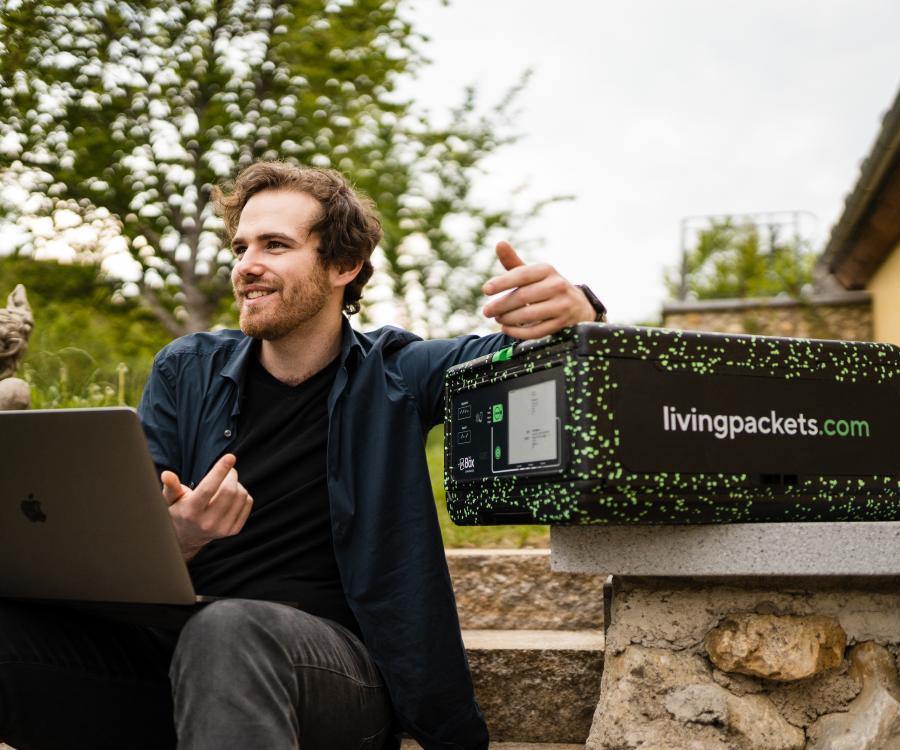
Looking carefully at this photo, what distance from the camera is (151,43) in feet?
29.8

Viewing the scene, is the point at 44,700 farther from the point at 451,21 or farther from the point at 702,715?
the point at 451,21

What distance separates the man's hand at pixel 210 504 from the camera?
63.0 inches

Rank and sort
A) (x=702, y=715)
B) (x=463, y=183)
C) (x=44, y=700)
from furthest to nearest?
(x=463, y=183) → (x=44, y=700) → (x=702, y=715)

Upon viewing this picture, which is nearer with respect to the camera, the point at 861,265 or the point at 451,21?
the point at 861,265

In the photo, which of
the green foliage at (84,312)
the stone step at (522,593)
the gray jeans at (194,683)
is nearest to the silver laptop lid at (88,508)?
the gray jeans at (194,683)

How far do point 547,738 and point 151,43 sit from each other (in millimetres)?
8658

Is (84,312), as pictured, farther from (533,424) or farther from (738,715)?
(738,715)

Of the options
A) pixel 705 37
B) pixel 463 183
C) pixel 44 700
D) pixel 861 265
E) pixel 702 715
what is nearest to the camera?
pixel 702 715

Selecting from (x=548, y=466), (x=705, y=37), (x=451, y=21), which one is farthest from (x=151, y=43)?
(x=548, y=466)

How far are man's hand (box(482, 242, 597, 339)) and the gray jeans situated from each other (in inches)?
26.0

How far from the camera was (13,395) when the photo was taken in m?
3.06

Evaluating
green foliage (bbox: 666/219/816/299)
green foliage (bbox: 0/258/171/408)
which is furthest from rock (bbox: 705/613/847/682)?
green foliage (bbox: 666/219/816/299)

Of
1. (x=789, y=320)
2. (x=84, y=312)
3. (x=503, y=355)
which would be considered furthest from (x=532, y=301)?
(x=84, y=312)

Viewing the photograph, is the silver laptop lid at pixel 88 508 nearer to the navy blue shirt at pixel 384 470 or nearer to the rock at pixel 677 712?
the navy blue shirt at pixel 384 470
